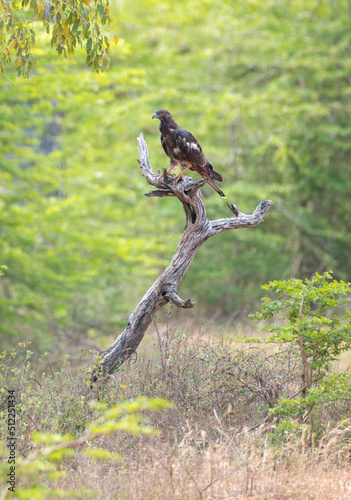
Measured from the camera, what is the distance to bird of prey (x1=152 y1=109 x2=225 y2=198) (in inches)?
227

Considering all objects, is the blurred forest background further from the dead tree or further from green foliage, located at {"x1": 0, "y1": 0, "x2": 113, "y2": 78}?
green foliage, located at {"x1": 0, "y1": 0, "x2": 113, "y2": 78}

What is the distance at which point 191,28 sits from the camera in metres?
18.0

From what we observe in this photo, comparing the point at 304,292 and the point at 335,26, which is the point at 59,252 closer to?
the point at 304,292

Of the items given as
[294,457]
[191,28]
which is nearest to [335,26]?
[191,28]

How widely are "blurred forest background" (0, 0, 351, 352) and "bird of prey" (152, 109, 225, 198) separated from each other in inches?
229

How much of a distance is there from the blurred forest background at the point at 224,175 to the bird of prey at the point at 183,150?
19.0 feet

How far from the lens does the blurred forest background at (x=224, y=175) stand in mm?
12028

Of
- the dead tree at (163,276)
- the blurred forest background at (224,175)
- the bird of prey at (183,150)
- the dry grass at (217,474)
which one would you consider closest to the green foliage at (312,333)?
the dry grass at (217,474)

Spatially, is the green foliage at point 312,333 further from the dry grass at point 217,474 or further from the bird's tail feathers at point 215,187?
the bird's tail feathers at point 215,187

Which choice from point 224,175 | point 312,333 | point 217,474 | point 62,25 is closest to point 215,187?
point 312,333

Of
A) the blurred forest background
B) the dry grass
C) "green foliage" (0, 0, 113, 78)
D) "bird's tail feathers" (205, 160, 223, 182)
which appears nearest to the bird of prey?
"bird's tail feathers" (205, 160, 223, 182)

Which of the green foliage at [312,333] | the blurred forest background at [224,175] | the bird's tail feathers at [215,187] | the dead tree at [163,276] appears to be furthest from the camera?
the blurred forest background at [224,175]

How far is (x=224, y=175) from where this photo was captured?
1429cm

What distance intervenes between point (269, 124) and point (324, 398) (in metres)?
10.8
